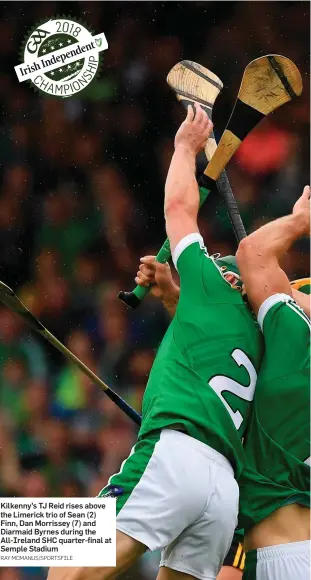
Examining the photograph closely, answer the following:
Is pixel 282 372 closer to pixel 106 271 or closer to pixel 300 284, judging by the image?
pixel 300 284

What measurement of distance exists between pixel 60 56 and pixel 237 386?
1.26 metres

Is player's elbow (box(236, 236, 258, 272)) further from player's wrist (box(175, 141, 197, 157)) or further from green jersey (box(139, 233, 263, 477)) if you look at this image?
player's wrist (box(175, 141, 197, 157))

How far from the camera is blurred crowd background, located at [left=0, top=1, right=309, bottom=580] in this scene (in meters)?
2.88

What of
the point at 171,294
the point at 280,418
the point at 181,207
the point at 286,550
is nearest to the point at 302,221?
the point at 181,207

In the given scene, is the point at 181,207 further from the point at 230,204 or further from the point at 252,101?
the point at 252,101

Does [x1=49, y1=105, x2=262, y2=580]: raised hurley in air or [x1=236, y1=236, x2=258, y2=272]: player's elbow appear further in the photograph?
[x1=236, y1=236, x2=258, y2=272]: player's elbow

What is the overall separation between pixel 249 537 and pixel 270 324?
629mm

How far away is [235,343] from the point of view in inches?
93.4

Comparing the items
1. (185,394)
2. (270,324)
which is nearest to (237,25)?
(270,324)

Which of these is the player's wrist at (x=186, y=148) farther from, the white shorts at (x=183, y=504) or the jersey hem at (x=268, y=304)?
the white shorts at (x=183, y=504)

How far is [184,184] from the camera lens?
2482 mm

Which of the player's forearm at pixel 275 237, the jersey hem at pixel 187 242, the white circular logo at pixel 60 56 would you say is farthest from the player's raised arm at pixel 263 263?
the white circular logo at pixel 60 56

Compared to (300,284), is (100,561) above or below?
below

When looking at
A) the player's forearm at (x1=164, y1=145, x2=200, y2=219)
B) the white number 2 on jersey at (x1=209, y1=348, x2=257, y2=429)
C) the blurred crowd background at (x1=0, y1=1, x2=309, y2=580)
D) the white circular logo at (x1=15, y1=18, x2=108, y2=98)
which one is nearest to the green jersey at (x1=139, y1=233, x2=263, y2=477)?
the white number 2 on jersey at (x1=209, y1=348, x2=257, y2=429)
